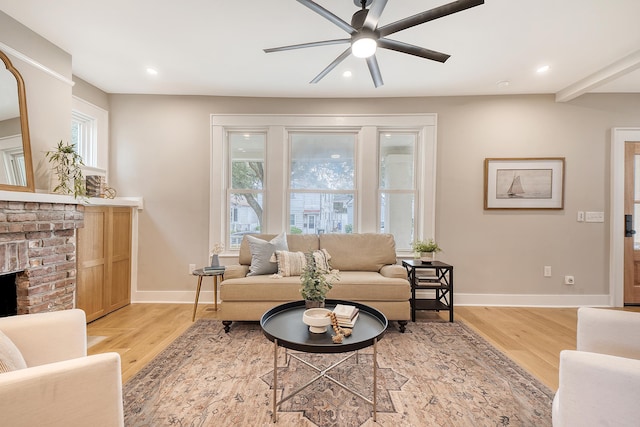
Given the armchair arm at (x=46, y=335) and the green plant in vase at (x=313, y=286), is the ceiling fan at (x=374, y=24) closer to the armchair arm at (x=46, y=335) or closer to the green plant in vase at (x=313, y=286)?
the green plant in vase at (x=313, y=286)

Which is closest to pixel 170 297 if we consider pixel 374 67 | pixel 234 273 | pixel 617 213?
pixel 234 273

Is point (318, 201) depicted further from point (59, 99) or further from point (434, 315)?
point (59, 99)

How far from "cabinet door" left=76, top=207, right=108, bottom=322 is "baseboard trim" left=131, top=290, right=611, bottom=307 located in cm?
56

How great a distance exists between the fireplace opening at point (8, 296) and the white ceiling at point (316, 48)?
199cm

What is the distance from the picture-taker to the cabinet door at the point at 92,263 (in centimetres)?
282

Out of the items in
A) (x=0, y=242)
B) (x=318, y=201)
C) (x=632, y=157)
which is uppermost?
(x=632, y=157)

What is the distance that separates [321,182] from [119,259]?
255cm

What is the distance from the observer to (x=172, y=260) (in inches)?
143

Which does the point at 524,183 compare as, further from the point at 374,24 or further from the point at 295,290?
the point at 295,290

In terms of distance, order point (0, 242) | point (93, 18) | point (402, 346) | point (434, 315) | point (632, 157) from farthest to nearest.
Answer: point (632, 157) < point (434, 315) < point (402, 346) < point (93, 18) < point (0, 242)

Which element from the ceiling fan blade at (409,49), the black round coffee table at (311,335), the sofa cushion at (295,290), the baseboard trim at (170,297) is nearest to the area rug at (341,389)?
the black round coffee table at (311,335)

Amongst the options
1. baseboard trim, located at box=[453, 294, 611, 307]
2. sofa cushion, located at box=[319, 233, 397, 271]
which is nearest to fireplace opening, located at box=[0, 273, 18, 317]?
sofa cushion, located at box=[319, 233, 397, 271]

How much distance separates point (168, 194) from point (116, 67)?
1435 millimetres

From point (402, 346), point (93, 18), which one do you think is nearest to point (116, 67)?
point (93, 18)
